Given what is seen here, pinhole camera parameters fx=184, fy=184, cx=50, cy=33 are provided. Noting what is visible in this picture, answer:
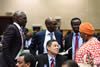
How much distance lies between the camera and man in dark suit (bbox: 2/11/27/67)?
2.74m

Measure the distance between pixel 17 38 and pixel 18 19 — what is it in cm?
33

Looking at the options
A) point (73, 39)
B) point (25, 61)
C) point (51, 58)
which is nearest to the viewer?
point (25, 61)

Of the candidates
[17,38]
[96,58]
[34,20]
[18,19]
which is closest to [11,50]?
[17,38]

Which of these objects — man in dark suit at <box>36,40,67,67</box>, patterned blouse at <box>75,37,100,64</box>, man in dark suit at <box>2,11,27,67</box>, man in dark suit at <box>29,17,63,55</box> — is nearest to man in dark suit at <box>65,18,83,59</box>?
man in dark suit at <box>29,17,63,55</box>

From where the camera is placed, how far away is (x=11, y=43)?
282cm

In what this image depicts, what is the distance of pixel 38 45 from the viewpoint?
361cm

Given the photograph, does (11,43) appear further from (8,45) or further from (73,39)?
(73,39)

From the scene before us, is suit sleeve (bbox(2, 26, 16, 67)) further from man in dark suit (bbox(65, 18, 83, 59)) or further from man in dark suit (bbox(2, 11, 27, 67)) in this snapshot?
man in dark suit (bbox(65, 18, 83, 59))

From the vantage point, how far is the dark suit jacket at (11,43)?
2738mm

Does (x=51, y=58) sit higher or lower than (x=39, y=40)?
lower

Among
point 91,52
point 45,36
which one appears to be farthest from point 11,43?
point 91,52

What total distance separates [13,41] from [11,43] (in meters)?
0.04

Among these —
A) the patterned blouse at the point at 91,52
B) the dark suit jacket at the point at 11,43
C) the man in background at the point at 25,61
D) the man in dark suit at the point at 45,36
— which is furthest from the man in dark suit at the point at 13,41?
the patterned blouse at the point at 91,52

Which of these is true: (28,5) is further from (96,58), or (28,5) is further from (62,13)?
(96,58)
